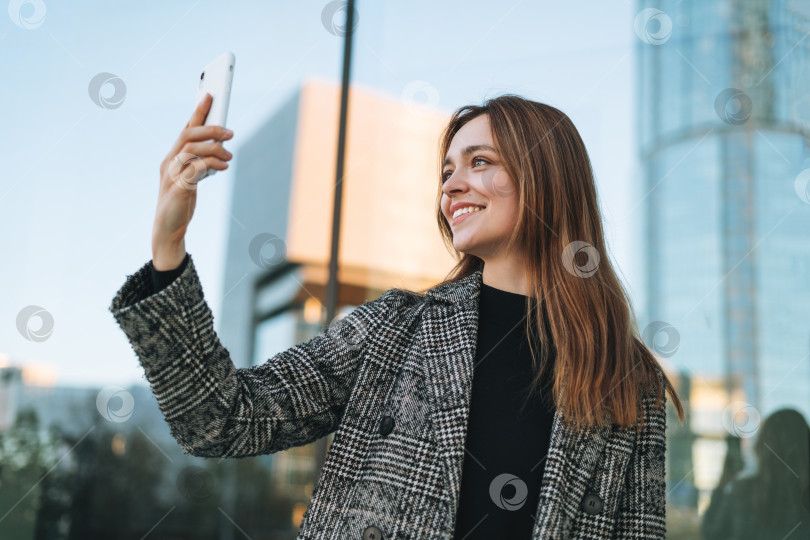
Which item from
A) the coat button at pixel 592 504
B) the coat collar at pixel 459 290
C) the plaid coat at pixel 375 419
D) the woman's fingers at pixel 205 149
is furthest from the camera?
the coat collar at pixel 459 290

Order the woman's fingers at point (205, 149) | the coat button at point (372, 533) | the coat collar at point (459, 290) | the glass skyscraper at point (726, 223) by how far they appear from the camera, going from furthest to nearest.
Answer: the glass skyscraper at point (726, 223), the coat collar at point (459, 290), the coat button at point (372, 533), the woman's fingers at point (205, 149)

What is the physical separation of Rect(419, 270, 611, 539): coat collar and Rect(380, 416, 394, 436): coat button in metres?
0.08

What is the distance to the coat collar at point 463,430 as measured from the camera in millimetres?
1255

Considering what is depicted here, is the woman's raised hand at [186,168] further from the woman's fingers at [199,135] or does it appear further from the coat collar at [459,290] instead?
the coat collar at [459,290]

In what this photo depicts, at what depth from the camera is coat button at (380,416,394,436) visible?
129cm

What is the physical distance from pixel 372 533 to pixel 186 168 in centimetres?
68

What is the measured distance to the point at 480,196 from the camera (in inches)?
60.6

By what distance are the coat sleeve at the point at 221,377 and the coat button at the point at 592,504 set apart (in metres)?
0.50

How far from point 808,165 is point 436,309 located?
7.55ft

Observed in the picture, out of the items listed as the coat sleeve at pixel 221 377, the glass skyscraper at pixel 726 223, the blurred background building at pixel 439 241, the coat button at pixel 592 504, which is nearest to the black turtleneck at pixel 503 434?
the coat button at pixel 592 504

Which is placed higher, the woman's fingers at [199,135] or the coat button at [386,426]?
the woman's fingers at [199,135]

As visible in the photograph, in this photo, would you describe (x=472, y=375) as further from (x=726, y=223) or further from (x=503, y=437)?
(x=726, y=223)

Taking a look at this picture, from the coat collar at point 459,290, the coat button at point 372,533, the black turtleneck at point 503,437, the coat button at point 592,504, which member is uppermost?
the coat collar at point 459,290

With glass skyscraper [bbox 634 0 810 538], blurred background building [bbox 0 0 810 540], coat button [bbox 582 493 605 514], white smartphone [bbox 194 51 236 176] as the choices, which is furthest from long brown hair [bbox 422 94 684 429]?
glass skyscraper [bbox 634 0 810 538]
